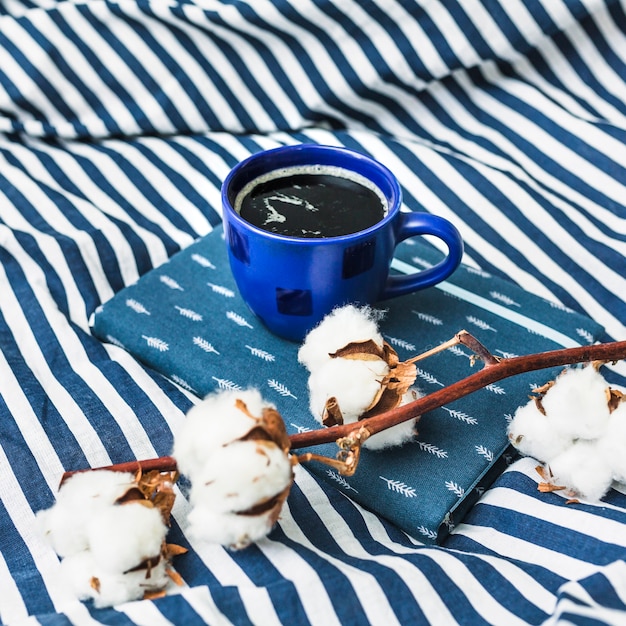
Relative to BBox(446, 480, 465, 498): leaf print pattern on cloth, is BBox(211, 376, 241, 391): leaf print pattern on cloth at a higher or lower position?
higher

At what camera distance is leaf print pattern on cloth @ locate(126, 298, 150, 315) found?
26.5 inches

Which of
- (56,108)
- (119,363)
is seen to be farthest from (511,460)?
(56,108)

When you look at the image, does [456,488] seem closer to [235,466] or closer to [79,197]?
[235,466]

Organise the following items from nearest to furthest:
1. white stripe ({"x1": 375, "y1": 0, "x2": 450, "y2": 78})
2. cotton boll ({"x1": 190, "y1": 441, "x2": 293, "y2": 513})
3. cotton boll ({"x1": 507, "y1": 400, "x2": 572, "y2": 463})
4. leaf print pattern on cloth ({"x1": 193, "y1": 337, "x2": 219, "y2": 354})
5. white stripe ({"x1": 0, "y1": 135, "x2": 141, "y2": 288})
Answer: cotton boll ({"x1": 190, "y1": 441, "x2": 293, "y2": 513}), cotton boll ({"x1": 507, "y1": 400, "x2": 572, "y2": 463}), leaf print pattern on cloth ({"x1": 193, "y1": 337, "x2": 219, "y2": 354}), white stripe ({"x1": 0, "y1": 135, "x2": 141, "y2": 288}), white stripe ({"x1": 375, "y1": 0, "x2": 450, "y2": 78})

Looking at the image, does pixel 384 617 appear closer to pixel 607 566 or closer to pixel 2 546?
pixel 607 566

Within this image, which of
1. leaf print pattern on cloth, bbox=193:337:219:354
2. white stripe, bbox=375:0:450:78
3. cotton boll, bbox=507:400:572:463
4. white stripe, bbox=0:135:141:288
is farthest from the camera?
white stripe, bbox=375:0:450:78

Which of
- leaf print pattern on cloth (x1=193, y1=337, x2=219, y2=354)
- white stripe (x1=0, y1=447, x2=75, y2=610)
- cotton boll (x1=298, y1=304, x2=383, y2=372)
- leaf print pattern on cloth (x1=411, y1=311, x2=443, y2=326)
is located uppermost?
cotton boll (x1=298, y1=304, x2=383, y2=372)

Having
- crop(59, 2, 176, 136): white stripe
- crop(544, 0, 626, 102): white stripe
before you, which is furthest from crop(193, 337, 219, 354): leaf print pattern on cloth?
crop(544, 0, 626, 102): white stripe

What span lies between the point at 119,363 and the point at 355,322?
21 cm

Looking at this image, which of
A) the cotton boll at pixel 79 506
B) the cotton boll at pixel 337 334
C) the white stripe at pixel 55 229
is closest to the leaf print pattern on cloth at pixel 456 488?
the cotton boll at pixel 337 334

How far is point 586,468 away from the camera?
0.53 m

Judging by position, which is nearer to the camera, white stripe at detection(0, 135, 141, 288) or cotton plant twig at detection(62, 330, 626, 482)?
cotton plant twig at detection(62, 330, 626, 482)

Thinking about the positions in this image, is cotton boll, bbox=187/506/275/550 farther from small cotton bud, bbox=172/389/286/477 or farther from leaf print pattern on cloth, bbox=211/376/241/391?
leaf print pattern on cloth, bbox=211/376/241/391

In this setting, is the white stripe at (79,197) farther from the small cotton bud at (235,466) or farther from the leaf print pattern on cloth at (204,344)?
the small cotton bud at (235,466)
